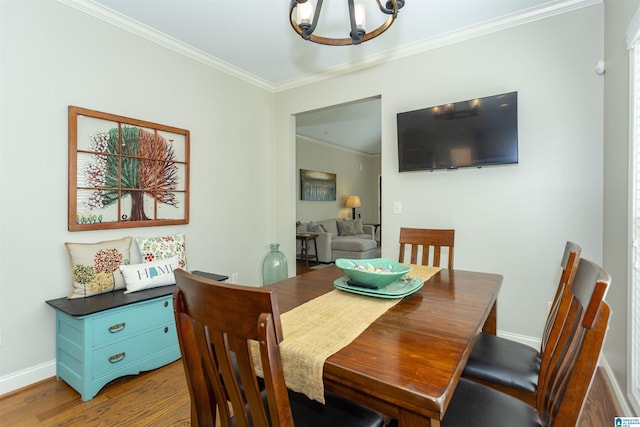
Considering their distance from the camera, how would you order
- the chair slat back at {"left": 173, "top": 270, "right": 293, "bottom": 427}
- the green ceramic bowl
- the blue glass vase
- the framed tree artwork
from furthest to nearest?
the blue glass vase, the framed tree artwork, the green ceramic bowl, the chair slat back at {"left": 173, "top": 270, "right": 293, "bottom": 427}

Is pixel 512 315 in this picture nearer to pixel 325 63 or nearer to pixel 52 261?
pixel 325 63

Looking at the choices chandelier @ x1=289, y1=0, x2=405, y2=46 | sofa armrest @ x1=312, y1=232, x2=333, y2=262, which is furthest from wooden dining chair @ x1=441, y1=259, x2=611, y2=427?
sofa armrest @ x1=312, y1=232, x2=333, y2=262

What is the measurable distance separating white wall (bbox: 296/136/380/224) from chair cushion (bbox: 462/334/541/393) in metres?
5.30

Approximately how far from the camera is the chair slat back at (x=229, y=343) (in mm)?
672

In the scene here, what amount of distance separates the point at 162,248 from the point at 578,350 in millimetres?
2621

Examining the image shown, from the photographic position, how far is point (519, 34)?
8.09 ft

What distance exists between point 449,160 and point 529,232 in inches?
33.1

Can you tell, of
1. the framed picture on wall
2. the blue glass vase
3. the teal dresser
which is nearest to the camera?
the teal dresser

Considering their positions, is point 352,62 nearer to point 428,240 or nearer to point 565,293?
point 428,240

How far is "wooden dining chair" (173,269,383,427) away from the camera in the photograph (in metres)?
0.68

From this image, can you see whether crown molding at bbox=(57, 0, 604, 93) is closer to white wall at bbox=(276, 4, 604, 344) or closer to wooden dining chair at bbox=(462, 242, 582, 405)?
white wall at bbox=(276, 4, 604, 344)

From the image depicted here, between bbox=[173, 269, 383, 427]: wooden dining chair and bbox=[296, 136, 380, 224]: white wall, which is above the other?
bbox=[296, 136, 380, 224]: white wall

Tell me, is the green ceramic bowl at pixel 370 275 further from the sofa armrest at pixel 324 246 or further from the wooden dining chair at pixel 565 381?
the sofa armrest at pixel 324 246

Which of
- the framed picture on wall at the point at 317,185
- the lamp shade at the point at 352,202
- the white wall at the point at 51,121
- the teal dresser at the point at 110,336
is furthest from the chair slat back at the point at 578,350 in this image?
the lamp shade at the point at 352,202
